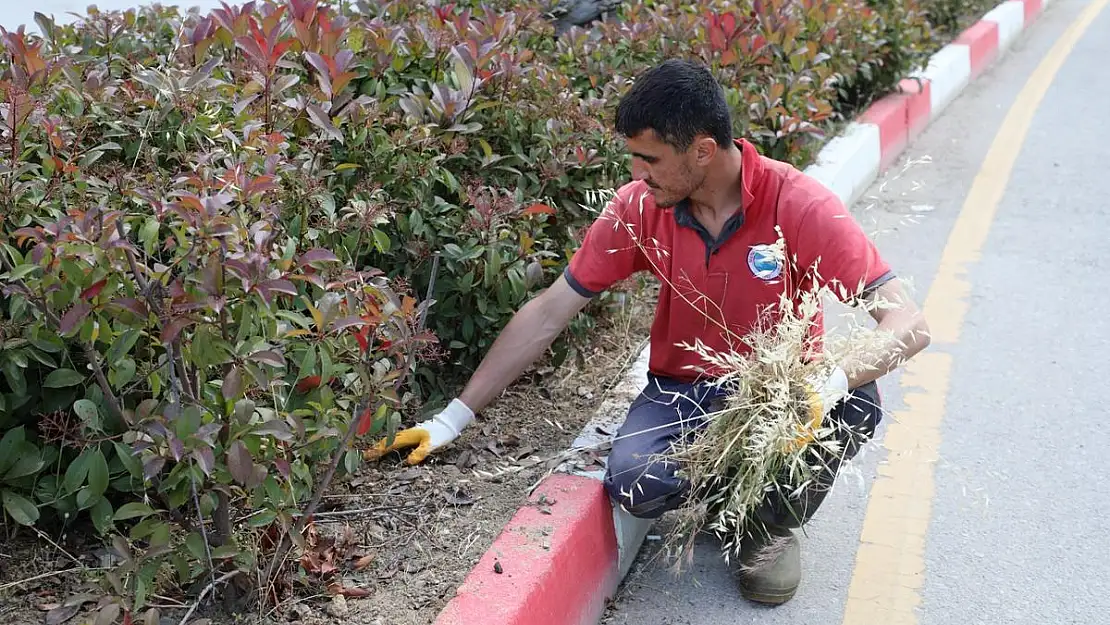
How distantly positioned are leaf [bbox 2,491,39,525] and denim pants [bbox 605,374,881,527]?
1352 mm

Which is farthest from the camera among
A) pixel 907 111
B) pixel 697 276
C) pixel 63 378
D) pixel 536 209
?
pixel 907 111

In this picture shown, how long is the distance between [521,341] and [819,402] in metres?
0.85

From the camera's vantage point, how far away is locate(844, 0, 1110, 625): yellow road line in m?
3.11

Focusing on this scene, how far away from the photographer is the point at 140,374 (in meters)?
2.43

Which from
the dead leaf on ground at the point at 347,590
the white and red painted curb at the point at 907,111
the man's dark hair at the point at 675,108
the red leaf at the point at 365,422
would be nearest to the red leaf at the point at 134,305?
the red leaf at the point at 365,422

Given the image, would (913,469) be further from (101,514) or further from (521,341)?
(101,514)

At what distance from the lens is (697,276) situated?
3.23 meters

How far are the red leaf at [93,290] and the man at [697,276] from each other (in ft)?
3.48

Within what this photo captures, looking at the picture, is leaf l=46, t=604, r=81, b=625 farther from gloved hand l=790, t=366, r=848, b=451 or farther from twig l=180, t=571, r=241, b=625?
gloved hand l=790, t=366, r=848, b=451

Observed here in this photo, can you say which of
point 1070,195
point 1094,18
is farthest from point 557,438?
point 1094,18

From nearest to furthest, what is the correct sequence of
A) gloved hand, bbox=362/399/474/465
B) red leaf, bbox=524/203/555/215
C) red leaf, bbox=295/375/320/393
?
red leaf, bbox=295/375/320/393, gloved hand, bbox=362/399/474/465, red leaf, bbox=524/203/555/215

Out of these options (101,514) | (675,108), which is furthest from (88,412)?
(675,108)

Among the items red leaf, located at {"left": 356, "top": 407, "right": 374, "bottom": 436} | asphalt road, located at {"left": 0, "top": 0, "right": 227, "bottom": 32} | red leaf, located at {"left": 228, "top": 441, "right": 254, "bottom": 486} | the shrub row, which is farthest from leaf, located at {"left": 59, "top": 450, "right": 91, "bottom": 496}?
asphalt road, located at {"left": 0, "top": 0, "right": 227, "bottom": 32}

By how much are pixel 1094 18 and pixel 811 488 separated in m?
12.3
